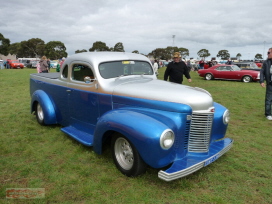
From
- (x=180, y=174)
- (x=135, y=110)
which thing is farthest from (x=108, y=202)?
(x=135, y=110)

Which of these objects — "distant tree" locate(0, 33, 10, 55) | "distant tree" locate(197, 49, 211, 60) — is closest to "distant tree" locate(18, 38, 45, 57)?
"distant tree" locate(0, 33, 10, 55)

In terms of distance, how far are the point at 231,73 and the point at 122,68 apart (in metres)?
15.0

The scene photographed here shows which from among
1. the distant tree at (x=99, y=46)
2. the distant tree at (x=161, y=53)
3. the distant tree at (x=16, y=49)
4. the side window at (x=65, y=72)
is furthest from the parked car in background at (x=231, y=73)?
the distant tree at (x=161, y=53)

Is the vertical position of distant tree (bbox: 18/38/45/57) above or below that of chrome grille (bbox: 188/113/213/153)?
above

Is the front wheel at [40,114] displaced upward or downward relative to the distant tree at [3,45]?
downward

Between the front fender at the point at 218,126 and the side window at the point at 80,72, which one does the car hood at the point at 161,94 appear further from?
the side window at the point at 80,72

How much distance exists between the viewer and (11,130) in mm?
5324

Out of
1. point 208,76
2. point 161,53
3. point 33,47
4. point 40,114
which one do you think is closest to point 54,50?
point 33,47

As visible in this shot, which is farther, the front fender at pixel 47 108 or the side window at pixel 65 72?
the front fender at pixel 47 108

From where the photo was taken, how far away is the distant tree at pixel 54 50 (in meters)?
75.4

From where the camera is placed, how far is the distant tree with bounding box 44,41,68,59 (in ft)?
247

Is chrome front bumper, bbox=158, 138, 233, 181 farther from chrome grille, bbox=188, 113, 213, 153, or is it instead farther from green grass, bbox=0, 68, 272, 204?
green grass, bbox=0, 68, 272, 204

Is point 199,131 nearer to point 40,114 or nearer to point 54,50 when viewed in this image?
point 40,114

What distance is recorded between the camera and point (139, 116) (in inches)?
120
